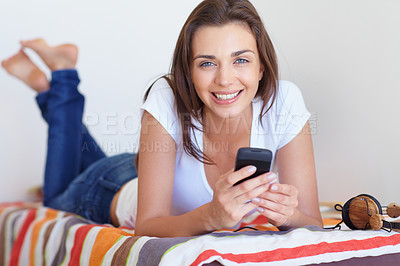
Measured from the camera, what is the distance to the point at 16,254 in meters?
1.55

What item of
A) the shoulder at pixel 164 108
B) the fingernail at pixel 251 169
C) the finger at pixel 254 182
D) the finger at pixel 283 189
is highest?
the shoulder at pixel 164 108

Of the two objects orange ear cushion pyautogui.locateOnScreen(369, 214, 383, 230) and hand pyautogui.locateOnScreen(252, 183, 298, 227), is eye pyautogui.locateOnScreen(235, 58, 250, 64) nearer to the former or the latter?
hand pyautogui.locateOnScreen(252, 183, 298, 227)

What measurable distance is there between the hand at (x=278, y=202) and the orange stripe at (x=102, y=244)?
0.36 meters

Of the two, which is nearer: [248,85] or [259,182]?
[259,182]

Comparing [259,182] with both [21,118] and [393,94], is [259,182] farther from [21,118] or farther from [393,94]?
[21,118]

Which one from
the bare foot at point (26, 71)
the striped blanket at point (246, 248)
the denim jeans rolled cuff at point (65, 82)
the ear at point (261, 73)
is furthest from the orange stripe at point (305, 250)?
the bare foot at point (26, 71)

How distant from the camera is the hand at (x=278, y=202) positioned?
36.4 inches

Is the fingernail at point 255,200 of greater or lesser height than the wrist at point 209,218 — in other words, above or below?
above

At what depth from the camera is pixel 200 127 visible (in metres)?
1.27

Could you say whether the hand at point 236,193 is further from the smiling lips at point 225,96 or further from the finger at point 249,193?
the smiling lips at point 225,96

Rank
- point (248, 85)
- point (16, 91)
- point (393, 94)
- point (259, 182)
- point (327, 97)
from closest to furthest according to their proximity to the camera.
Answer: point (259, 182) → point (248, 85) → point (393, 94) → point (327, 97) → point (16, 91)

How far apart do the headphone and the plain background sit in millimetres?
279

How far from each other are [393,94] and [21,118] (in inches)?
79.1

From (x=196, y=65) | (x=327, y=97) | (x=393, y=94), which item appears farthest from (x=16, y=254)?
(x=393, y=94)
